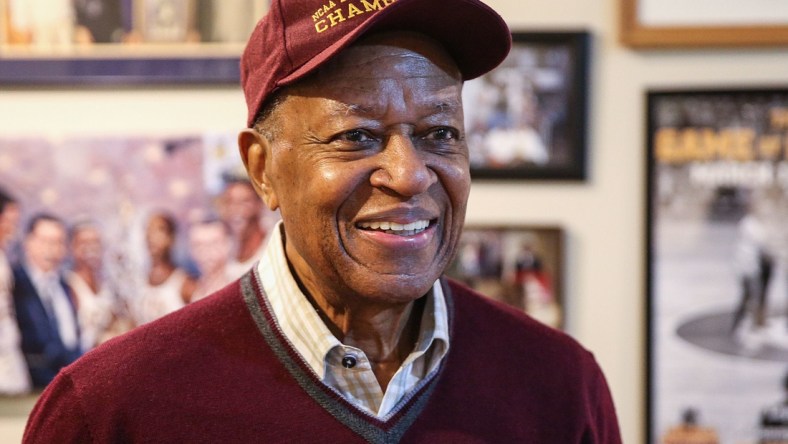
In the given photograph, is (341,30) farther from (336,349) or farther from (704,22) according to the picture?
(704,22)

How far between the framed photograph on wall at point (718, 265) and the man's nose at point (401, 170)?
792 mm

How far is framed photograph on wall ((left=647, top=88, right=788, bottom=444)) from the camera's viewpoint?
1450mm

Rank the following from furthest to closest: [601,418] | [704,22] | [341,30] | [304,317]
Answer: [704,22], [601,418], [304,317], [341,30]

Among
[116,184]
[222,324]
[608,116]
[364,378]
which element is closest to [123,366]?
[222,324]

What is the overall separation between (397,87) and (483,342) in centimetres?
36

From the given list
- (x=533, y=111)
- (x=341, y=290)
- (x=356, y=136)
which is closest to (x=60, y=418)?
(x=341, y=290)

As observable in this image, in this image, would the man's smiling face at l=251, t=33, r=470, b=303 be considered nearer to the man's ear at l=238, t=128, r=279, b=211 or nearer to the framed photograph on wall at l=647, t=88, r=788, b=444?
the man's ear at l=238, t=128, r=279, b=211

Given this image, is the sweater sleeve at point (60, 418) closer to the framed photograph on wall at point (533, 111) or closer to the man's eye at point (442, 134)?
the man's eye at point (442, 134)

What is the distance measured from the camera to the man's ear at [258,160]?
89 cm

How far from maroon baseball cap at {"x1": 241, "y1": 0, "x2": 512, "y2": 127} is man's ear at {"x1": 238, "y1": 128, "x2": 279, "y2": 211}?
0.06 ft

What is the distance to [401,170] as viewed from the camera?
31.4 inches

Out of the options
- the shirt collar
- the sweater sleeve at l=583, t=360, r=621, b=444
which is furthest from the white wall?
the shirt collar

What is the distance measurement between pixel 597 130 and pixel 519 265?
0.95 feet

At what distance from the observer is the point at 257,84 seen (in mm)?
864
